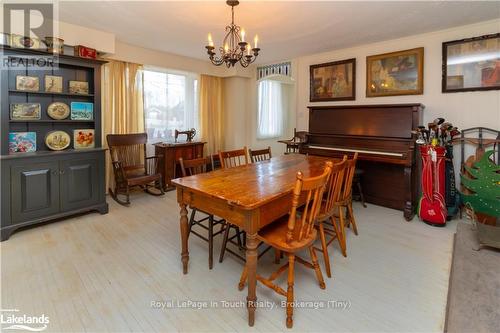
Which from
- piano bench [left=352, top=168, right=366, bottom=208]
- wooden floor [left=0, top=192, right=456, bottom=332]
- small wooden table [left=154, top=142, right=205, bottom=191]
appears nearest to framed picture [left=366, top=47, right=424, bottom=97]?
piano bench [left=352, top=168, right=366, bottom=208]

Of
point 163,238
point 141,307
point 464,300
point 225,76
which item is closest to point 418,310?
point 464,300

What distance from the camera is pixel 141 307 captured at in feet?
6.09

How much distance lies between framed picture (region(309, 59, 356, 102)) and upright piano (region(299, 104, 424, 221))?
15.4 inches

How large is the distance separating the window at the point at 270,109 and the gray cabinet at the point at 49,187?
396 centimetres

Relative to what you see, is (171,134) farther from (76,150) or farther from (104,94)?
(76,150)

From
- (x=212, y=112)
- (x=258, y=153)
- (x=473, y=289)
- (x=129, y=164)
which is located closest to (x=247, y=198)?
(x=258, y=153)

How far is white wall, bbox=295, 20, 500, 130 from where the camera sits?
341 cm

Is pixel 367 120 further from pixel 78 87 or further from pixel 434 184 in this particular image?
pixel 78 87

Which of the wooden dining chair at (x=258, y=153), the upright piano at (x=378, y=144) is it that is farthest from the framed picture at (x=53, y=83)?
the upright piano at (x=378, y=144)

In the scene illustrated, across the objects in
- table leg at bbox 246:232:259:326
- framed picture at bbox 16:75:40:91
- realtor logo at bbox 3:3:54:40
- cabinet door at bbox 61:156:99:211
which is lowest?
table leg at bbox 246:232:259:326

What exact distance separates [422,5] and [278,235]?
2.87 m

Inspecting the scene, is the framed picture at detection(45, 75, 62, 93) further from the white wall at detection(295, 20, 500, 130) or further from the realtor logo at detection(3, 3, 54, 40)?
the white wall at detection(295, 20, 500, 130)

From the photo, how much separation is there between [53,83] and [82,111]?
1.38 feet

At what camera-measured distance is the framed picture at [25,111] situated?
302 centimetres
